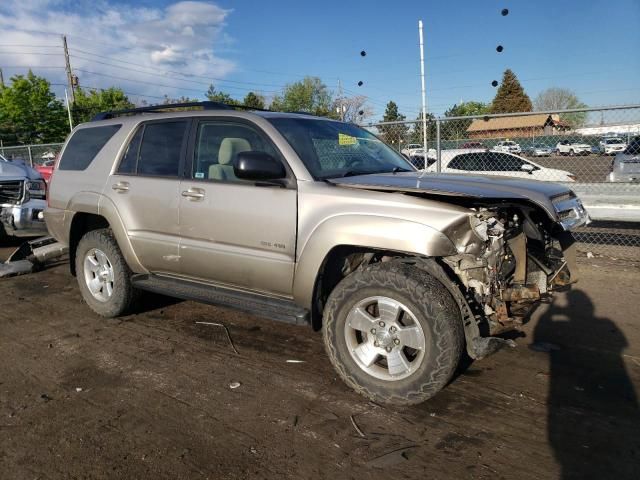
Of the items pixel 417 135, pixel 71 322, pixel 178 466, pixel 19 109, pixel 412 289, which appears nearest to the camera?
pixel 178 466

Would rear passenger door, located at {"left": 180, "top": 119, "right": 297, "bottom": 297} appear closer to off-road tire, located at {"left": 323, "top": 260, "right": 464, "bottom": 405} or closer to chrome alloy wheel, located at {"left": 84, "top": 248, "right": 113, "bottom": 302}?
off-road tire, located at {"left": 323, "top": 260, "right": 464, "bottom": 405}

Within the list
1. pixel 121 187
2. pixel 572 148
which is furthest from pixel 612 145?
pixel 121 187

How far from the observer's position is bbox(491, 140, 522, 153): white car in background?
9.49 meters

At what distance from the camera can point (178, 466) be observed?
9.00 feet

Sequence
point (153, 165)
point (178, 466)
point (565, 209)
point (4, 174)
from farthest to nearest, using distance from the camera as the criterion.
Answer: point (4, 174) < point (153, 165) < point (565, 209) < point (178, 466)

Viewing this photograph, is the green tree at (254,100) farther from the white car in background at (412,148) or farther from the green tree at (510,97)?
the white car in background at (412,148)

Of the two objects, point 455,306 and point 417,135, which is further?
point 417,135

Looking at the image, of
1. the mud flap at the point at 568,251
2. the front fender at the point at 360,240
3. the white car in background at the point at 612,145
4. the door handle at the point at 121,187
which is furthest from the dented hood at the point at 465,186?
the white car in background at the point at 612,145

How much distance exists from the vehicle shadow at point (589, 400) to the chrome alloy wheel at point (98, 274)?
4055 millimetres

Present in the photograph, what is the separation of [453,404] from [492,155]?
25.6 feet

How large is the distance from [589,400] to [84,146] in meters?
5.07

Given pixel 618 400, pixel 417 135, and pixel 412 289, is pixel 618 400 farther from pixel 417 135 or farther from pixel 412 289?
pixel 417 135

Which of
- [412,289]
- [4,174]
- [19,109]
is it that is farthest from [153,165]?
[19,109]

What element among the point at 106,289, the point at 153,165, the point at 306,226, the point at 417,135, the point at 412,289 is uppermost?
the point at 417,135
